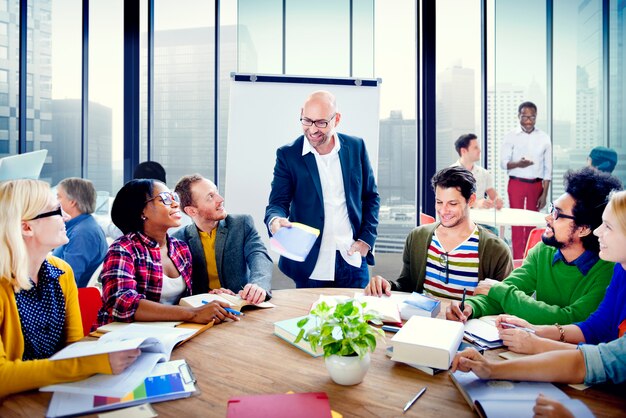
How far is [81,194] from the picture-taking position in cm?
314

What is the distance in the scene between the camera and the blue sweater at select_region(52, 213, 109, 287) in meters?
2.91

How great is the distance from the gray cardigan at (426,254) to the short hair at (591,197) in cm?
48

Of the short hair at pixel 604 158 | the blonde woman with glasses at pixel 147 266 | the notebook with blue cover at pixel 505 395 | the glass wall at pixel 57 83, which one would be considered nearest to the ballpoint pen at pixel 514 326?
the notebook with blue cover at pixel 505 395

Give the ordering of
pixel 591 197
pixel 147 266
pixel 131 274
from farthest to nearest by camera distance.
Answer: pixel 147 266 → pixel 131 274 → pixel 591 197

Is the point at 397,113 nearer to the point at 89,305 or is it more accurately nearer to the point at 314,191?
the point at 314,191

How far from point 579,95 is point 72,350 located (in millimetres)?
4847

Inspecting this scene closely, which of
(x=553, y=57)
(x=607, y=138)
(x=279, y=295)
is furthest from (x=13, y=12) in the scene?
(x=607, y=138)

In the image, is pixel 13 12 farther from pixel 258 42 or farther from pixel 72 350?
pixel 72 350

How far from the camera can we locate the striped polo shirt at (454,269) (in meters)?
2.20

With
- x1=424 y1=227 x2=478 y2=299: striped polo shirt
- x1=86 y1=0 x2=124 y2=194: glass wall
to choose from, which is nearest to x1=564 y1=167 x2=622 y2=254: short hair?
x1=424 y1=227 x2=478 y2=299: striped polo shirt

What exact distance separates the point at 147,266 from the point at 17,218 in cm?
59

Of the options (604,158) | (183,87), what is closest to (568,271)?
(604,158)

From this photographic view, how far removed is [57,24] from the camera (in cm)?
483

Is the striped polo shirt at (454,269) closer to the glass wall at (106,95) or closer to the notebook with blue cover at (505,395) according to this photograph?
the notebook with blue cover at (505,395)
